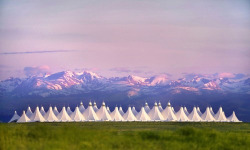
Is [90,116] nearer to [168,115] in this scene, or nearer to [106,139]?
[168,115]

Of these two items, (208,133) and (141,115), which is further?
(141,115)

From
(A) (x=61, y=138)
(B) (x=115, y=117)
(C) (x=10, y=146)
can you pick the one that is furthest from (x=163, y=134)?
(B) (x=115, y=117)

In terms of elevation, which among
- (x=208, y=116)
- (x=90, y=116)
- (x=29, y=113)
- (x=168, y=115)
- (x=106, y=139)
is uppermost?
(x=29, y=113)

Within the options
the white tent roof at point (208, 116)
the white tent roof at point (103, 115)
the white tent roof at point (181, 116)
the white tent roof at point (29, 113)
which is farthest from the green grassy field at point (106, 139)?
the white tent roof at point (29, 113)

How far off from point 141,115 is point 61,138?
63.1m

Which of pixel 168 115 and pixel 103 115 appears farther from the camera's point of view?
pixel 168 115

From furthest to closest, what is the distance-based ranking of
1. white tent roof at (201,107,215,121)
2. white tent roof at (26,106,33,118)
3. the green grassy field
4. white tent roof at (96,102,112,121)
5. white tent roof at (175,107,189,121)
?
white tent roof at (26,106,33,118) < white tent roof at (201,107,215,121) < white tent roof at (175,107,189,121) < white tent roof at (96,102,112,121) < the green grassy field

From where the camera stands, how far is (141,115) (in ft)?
261

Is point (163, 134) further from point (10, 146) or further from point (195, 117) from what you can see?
point (195, 117)

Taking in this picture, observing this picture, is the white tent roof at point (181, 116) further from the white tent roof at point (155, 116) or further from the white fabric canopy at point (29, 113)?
the white fabric canopy at point (29, 113)

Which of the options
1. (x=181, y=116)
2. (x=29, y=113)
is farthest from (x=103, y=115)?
(x=29, y=113)

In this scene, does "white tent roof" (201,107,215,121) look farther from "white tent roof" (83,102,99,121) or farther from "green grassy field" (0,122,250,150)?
"green grassy field" (0,122,250,150)

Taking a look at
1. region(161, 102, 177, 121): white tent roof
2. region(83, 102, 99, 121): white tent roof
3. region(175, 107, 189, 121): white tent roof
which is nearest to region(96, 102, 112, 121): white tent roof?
region(83, 102, 99, 121): white tent roof

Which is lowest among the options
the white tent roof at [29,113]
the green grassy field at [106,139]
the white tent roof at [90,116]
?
the green grassy field at [106,139]
